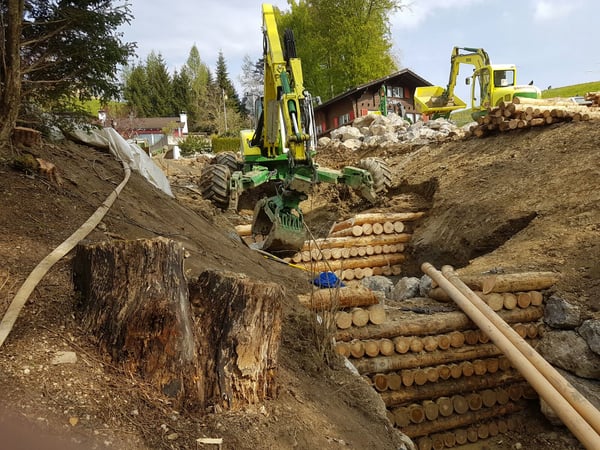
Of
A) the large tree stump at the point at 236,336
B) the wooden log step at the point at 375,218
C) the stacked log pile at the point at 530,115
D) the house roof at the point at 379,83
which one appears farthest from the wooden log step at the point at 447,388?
the house roof at the point at 379,83

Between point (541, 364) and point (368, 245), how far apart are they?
16.8 feet

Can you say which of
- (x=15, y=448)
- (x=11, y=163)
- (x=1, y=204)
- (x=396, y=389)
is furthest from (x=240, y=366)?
(x=11, y=163)

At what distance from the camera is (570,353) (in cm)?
454

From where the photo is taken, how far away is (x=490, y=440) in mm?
4824

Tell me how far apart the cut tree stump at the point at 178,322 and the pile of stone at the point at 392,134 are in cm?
1121

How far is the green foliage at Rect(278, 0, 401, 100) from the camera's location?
3384 cm

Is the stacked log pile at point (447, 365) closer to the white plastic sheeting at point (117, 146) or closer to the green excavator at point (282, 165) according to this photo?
the green excavator at point (282, 165)

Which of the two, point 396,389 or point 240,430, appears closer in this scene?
point 240,430

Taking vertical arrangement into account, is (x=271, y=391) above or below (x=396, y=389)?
above

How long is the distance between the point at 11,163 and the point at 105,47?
4.80ft

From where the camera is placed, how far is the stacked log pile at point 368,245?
27.8 feet

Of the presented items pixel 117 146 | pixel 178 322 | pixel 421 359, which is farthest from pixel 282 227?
pixel 178 322

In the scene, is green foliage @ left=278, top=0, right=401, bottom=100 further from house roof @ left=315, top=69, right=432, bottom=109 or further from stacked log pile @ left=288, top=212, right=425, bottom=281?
stacked log pile @ left=288, top=212, right=425, bottom=281

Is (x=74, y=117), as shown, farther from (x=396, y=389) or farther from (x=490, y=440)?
(x=490, y=440)
